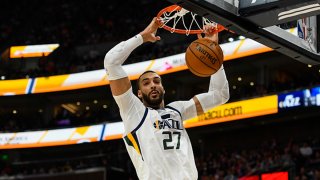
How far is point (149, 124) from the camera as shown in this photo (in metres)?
4.87

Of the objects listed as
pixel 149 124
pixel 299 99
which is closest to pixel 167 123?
pixel 149 124

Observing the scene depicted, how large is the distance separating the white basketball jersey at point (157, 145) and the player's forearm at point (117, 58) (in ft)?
0.62

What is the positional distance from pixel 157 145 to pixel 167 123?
23 centimetres

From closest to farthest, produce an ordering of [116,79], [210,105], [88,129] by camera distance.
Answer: [116,79]
[210,105]
[88,129]

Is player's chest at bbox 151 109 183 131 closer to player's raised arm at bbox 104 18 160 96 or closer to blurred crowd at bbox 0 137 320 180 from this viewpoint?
player's raised arm at bbox 104 18 160 96

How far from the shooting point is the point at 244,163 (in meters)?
17.7

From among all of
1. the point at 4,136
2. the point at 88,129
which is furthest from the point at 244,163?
the point at 4,136

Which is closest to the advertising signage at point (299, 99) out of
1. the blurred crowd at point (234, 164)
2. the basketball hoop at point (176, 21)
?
the blurred crowd at point (234, 164)

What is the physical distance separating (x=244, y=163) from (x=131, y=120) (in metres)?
13.2

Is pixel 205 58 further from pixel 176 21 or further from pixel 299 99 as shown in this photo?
pixel 299 99

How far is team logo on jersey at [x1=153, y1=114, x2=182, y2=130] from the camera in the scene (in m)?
4.88

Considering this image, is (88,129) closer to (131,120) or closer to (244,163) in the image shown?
(244,163)

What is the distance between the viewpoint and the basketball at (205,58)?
5039 millimetres

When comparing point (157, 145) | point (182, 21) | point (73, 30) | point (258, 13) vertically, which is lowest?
point (157, 145)
